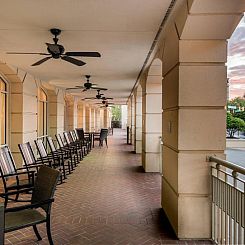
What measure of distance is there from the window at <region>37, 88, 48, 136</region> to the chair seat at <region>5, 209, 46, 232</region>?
7104mm

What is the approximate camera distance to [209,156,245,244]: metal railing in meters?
2.32

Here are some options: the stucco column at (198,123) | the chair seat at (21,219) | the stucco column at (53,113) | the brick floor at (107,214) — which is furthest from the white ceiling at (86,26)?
the stucco column at (53,113)

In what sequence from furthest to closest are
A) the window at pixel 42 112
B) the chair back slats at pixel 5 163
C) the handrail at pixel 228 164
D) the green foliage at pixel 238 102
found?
the green foliage at pixel 238 102 < the window at pixel 42 112 < the chair back slats at pixel 5 163 < the handrail at pixel 228 164

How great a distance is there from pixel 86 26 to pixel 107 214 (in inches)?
101

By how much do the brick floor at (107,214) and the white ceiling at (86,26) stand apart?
2541 millimetres

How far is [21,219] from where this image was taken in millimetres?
2629

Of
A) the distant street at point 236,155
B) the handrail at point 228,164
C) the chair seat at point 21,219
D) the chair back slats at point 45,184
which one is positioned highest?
the handrail at point 228,164

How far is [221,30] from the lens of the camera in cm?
290

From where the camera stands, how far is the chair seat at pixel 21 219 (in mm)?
2469

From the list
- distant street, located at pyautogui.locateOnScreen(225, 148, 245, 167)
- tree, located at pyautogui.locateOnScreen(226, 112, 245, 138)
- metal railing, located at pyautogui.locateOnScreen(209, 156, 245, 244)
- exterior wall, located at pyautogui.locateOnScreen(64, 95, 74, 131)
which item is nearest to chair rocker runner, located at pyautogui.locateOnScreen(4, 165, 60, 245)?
metal railing, located at pyautogui.locateOnScreen(209, 156, 245, 244)

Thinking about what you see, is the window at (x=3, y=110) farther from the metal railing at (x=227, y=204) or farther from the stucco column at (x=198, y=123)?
the metal railing at (x=227, y=204)

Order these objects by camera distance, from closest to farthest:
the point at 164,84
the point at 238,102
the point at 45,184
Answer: the point at 45,184 < the point at 164,84 < the point at 238,102

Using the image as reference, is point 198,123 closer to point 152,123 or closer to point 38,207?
point 38,207

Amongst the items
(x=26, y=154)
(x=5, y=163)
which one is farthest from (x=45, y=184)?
(x=26, y=154)
